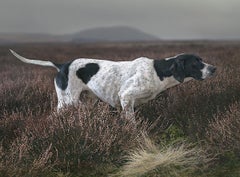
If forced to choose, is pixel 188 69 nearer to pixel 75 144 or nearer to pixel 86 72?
pixel 86 72

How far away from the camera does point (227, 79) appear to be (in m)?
6.13

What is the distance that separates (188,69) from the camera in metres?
5.14

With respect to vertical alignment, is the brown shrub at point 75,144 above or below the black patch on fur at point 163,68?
below

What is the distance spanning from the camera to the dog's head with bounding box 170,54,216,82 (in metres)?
5.12


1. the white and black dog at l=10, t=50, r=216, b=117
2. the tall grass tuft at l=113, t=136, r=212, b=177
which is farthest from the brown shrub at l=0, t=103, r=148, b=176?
the white and black dog at l=10, t=50, r=216, b=117

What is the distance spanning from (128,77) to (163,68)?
47cm

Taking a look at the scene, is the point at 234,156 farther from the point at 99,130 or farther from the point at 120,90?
the point at 120,90

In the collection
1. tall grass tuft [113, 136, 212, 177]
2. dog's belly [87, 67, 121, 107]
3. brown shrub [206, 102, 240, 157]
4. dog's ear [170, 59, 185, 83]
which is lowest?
tall grass tuft [113, 136, 212, 177]

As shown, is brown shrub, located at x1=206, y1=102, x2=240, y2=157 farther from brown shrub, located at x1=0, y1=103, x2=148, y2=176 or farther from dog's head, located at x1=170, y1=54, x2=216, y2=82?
dog's head, located at x1=170, y1=54, x2=216, y2=82

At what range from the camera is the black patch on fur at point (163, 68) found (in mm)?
5119

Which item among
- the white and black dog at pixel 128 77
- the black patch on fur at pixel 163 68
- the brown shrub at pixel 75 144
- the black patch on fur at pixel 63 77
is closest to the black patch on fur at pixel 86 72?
the white and black dog at pixel 128 77

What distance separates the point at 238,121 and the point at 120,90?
5.52 feet

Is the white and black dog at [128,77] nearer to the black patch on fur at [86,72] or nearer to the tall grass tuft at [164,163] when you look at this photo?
the black patch on fur at [86,72]

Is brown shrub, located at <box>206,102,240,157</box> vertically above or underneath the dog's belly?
underneath
